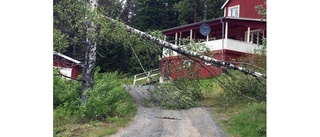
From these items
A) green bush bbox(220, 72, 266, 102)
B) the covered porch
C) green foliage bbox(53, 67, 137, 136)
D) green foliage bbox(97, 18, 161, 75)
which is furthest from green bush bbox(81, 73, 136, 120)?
green bush bbox(220, 72, 266, 102)

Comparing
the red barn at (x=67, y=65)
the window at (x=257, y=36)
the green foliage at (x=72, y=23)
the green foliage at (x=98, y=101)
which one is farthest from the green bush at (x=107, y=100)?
the window at (x=257, y=36)

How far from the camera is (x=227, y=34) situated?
11.0ft

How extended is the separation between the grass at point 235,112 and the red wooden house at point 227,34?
176 millimetres

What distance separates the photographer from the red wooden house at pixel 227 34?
125 inches

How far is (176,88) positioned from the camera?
12.1ft

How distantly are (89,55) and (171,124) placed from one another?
93 cm

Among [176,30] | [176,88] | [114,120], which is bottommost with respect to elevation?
[114,120]

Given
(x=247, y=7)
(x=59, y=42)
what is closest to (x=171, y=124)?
(x=59, y=42)

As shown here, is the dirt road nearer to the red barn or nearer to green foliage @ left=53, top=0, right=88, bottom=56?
the red barn
